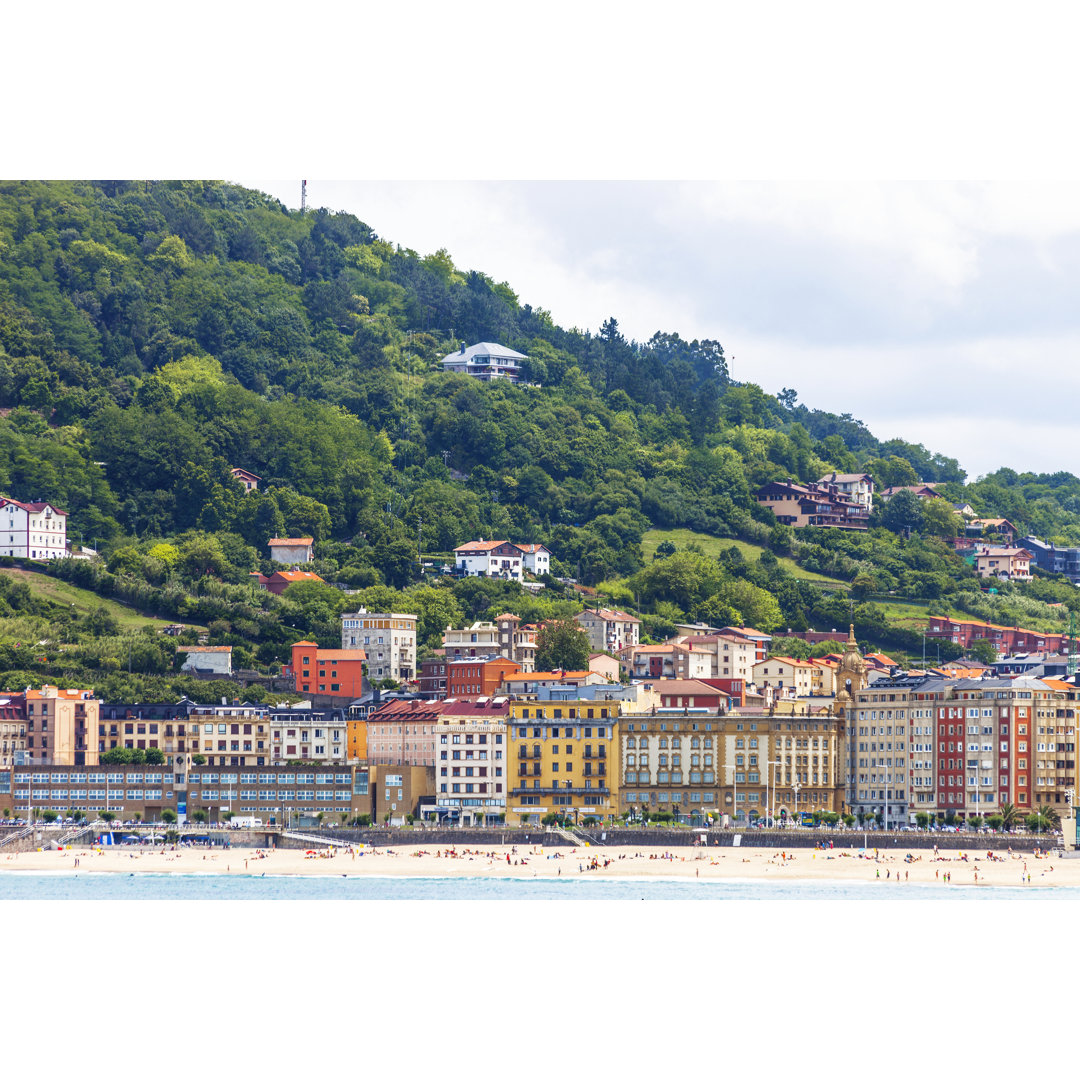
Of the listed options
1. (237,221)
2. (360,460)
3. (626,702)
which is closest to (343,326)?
(237,221)

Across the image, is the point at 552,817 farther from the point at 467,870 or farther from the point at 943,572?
the point at 943,572

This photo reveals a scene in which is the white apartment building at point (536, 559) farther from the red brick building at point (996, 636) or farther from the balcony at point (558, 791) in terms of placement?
the balcony at point (558, 791)

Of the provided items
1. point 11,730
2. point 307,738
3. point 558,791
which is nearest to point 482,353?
point 307,738

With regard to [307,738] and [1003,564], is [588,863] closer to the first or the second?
[307,738]

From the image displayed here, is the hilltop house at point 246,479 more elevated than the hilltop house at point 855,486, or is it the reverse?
the hilltop house at point 855,486

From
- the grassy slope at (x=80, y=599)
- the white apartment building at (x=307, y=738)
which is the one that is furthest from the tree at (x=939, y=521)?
the white apartment building at (x=307, y=738)

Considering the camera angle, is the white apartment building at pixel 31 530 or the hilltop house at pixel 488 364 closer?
the white apartment building at pixel 31 530

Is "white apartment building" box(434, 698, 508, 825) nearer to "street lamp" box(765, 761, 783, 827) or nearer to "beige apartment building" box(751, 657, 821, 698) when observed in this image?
"street lamp" box(765, 761, 783, 827)

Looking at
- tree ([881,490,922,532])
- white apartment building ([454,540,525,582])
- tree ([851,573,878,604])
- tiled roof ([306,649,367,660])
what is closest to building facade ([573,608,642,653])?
white apartment building ([454,540,525,582])
